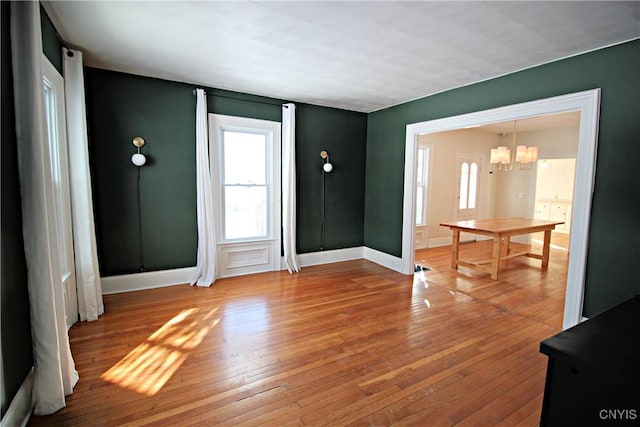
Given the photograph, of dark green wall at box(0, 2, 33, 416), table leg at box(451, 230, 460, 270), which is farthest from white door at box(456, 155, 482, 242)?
dark green wall at box(0, 2, 33, 416)

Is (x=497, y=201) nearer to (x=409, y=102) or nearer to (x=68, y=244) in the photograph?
(x=409, y=102)

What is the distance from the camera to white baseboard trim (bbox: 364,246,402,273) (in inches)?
194

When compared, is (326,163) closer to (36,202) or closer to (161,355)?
(161,355)

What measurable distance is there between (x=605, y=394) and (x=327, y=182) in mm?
4482

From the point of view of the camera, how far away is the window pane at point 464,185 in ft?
24.0

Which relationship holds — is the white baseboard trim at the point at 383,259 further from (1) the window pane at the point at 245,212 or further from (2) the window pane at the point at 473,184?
(2) the window pane at the point at 473,184

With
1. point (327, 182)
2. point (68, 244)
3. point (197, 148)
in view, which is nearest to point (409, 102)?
point (327, 182)

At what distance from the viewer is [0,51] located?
5.11 feet

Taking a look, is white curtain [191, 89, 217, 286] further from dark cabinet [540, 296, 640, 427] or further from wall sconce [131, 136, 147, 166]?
dark cabinet [540, 296, 640, 427]

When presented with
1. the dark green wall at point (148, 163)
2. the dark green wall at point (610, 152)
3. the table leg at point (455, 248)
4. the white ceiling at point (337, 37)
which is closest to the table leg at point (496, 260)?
the table leg at point (455, 248)

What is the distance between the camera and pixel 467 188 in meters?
7.43

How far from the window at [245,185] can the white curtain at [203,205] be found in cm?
33

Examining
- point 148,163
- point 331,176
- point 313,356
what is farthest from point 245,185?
point 313,356

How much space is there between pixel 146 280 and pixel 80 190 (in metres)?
1.43
